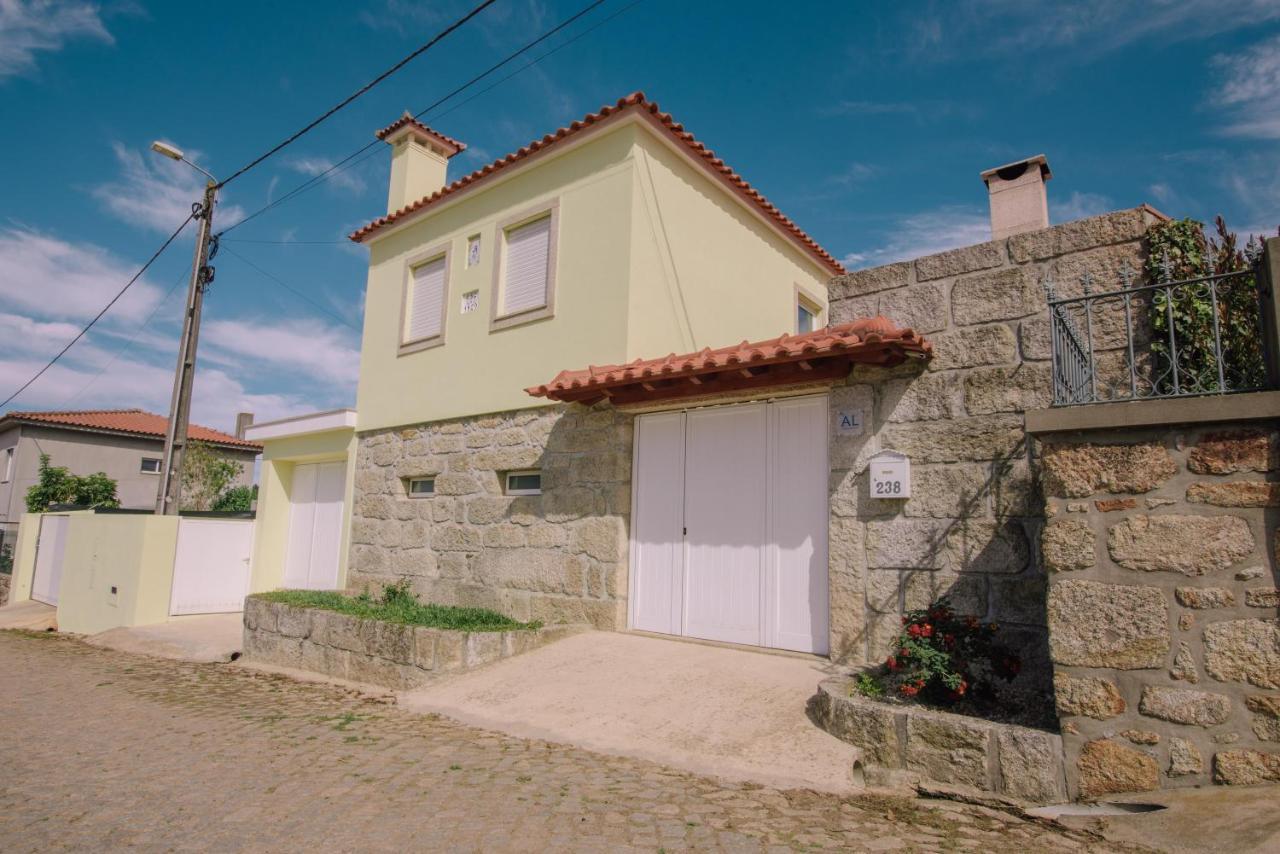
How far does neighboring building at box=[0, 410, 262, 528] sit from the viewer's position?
21859mm

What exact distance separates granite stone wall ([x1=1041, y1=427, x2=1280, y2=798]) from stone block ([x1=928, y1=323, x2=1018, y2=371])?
1564 millimetres

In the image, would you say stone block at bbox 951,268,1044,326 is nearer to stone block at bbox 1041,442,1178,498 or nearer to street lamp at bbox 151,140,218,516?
stone block at bbox 1041,442,1178,498

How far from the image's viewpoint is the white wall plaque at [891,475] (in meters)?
5.51

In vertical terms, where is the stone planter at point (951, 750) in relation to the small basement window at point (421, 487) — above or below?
below

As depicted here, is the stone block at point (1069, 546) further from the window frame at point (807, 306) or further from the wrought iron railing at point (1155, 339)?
the window frame at point (807, 306)

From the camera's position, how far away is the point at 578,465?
7.78 meters

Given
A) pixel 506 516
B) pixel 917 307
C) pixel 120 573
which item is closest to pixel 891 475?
pixel 917 307

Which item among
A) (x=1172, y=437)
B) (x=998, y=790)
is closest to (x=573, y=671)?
(x=998, y=790)

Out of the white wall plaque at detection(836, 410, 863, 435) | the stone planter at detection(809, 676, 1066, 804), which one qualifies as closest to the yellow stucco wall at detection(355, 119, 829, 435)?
the white wall plaque at detection(836, 410, 863, 435)

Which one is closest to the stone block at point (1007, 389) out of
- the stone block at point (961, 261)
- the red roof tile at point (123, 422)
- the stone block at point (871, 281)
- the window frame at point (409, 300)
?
the stone block at point (961, 261)

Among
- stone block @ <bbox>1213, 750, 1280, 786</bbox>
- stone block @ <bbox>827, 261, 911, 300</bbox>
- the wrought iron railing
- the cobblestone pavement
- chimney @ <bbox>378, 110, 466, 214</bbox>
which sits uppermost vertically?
chimney @ <bbox>378, 110, 466, 214</bbox>

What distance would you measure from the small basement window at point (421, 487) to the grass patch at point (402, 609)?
1137mm

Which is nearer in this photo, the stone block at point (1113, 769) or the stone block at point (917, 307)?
the stone block at point (1113, 769)

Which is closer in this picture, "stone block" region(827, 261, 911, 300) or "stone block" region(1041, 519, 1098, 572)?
"stone block" region(1041, 519, 1098, 572)
